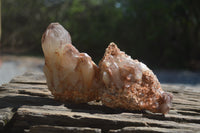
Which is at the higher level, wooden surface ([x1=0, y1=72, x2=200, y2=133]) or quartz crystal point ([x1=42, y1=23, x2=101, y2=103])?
quartz crystal point ([x1=42, y1=23, x2=101, y2=103])

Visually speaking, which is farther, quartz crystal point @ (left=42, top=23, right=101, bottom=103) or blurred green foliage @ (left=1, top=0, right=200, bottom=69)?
blurred green foliage @ (left=1, top=0, right=200, bottom=69)

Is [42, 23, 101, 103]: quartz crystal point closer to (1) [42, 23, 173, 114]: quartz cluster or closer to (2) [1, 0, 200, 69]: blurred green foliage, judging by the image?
(1) [42, 23, 173, 114]: quartz cluster

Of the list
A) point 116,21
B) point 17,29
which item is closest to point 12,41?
point 17,29

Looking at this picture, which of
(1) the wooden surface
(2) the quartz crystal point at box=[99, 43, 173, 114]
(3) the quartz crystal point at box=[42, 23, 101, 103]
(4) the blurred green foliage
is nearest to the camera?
(1) the wooden surface

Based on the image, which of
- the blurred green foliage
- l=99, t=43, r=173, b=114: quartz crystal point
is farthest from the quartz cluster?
the blurred green foliage

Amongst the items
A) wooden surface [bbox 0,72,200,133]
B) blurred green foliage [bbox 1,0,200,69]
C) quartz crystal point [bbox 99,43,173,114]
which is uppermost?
blurred green foliage [bbox 1,0,200,69]

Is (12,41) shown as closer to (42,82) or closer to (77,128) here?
(42,82)

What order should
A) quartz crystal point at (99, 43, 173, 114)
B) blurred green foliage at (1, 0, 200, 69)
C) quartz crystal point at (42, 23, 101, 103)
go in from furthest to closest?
blurred green foliage at (1, 0, 200, 69) → quartz crystal point at (42, 23, 101, 103) → quartz crystal point at (99, 43, 173, 114)

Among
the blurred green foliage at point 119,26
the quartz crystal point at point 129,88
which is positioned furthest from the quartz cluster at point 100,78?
the blurred green foliage at point 119,26
